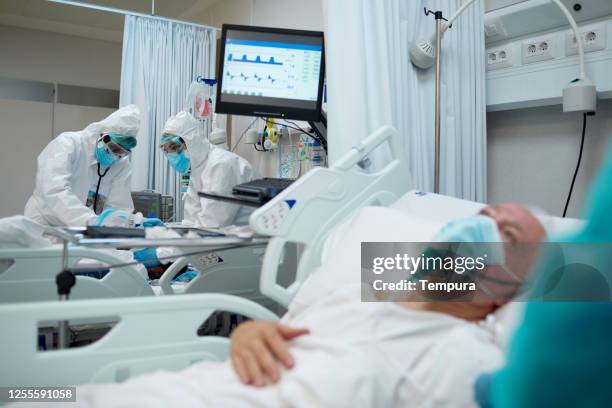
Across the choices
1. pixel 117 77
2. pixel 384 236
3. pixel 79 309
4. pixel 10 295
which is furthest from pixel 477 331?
pixel 117 77

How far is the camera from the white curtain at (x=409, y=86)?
A: 5.47 ft

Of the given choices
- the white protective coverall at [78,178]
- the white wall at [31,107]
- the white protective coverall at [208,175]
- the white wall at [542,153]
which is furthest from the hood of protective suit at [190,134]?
the white wall at [31,107]

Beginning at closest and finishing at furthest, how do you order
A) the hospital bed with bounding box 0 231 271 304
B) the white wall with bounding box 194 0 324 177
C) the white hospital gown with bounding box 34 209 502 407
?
the white hospital gown with bounding box 34 209 502 407, the hospital bed with bounding box 0 231 271 304, the white wall with bounding box 194 0 324 177

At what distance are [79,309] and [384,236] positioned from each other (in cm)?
71

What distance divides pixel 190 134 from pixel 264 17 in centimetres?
126

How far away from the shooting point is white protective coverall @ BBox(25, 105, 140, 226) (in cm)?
256

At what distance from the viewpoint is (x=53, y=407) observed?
0.85m

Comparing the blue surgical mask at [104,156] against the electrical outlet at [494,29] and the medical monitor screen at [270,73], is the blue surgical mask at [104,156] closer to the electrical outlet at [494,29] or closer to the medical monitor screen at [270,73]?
the medical monitor screen at [270,73]

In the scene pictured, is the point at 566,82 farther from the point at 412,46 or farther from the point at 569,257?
the point at 569,257

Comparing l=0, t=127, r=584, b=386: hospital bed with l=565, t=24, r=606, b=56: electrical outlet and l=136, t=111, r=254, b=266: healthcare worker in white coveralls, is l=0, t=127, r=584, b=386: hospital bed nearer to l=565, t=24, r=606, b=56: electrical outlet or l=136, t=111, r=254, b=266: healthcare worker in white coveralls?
l=565, t=24, r=606, b=56: electrical outlet

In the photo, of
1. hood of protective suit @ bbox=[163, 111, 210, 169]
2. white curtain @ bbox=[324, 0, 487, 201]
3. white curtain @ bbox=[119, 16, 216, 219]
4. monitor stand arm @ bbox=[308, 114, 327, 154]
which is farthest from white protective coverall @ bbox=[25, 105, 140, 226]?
white curtain @ bbox=[324, 0, 487, 201]

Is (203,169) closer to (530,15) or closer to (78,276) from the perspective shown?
(78,276)

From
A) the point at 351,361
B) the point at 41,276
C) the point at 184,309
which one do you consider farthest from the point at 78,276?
the point at 351,361

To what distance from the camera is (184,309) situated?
106cm
